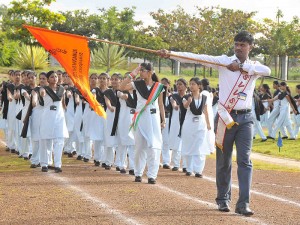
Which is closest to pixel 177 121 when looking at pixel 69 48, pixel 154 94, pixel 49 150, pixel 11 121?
pixel 49 150

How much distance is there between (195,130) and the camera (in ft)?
58.9

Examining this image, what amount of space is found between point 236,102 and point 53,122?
21.4 feet

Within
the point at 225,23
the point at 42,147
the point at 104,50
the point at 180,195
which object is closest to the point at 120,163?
the point at 42,147

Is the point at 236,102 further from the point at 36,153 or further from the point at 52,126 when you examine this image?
the point at 36,153

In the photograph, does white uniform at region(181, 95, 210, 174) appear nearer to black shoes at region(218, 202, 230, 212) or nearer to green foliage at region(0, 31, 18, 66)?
black shoes at region(218, 202, 230, 212)

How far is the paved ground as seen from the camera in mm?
10445

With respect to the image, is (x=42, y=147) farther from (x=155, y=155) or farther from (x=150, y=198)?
(x=150, y=198)

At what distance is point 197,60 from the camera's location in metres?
11.2

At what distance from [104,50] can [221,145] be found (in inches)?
1802

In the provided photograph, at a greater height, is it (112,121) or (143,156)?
(112,121)

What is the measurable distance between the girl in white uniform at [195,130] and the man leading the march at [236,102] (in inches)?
226

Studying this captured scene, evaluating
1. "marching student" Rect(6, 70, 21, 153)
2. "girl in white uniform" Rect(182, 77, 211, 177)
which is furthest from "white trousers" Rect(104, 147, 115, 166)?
"marching student" Rect(6, 70, 21, 153)

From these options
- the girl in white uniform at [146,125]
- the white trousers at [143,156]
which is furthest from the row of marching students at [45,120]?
the white trousers at [143,156]

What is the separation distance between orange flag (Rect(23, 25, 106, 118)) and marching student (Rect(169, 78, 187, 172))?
12.5 feet
